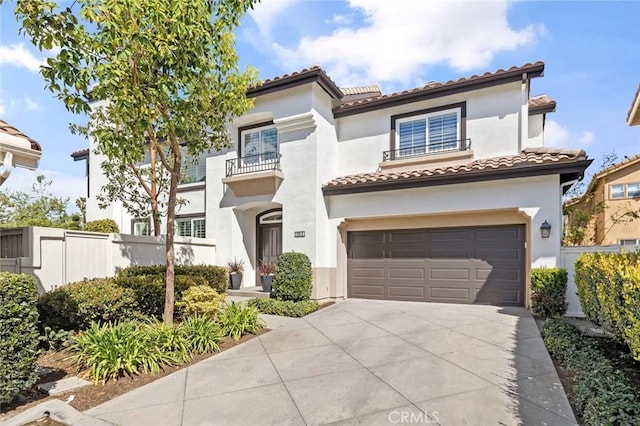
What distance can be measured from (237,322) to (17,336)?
152 inches

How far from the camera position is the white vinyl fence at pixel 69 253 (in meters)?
7.84

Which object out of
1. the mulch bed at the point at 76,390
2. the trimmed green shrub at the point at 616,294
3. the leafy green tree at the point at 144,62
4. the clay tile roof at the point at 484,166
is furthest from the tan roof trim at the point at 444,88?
the mulch bed at the point at 76,390

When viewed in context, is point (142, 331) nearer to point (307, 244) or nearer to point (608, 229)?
point (307, 244)

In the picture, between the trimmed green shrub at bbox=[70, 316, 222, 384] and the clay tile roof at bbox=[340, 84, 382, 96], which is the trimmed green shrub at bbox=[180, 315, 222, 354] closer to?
the trimmed green shrub at bbox=[70, 316, 222, 384]

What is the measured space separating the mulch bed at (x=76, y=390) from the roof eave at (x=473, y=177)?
22.6ft

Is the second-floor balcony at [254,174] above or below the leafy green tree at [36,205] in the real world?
above

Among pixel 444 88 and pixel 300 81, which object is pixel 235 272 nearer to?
pixel 300 81

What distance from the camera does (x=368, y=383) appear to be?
5.02 m

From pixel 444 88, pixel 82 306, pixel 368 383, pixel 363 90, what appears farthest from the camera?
pixel 363 90

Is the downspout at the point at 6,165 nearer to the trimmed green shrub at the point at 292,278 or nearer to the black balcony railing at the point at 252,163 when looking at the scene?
the trimmed green shrub at the point at 292,278

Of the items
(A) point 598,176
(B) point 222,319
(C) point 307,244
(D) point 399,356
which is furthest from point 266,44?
(A) point 598,176

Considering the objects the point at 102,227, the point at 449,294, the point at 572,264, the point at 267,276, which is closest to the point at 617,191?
the point at 572,264

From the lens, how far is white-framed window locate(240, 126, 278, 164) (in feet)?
42.2

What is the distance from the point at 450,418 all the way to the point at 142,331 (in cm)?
521
